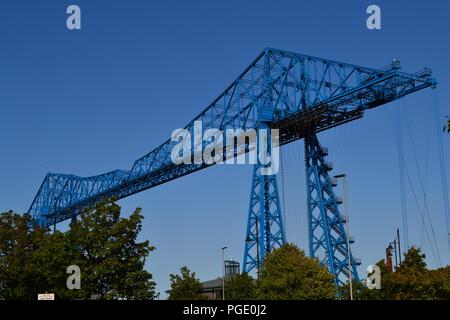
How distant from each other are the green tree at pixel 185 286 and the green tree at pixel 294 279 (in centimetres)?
1010

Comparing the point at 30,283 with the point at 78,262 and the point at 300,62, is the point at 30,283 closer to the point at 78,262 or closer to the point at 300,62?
the point at 78,262

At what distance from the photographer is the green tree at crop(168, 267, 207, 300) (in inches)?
2702

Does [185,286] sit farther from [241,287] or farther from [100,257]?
[100,257]

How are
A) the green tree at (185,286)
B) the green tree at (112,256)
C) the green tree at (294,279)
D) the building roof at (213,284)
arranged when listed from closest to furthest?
the green tree at (112,256), the green tree at (294,279), the green tree at (185,286), the building roof at (213,284)

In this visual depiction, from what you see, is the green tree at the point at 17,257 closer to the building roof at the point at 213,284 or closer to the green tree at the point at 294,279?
the green tree at the point at 294,279

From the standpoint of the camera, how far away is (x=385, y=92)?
234 ft

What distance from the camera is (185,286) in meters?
69.3

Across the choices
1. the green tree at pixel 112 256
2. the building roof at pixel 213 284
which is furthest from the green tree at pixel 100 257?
the building roof at pixel 213 284

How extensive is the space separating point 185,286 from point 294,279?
49.1 feet

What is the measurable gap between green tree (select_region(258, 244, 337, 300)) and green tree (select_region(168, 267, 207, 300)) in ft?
33.1

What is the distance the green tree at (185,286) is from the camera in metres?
68.6

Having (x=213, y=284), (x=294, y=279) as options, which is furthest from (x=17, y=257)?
(x=213, y=284)

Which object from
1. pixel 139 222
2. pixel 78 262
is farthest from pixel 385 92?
pixel 78 262
